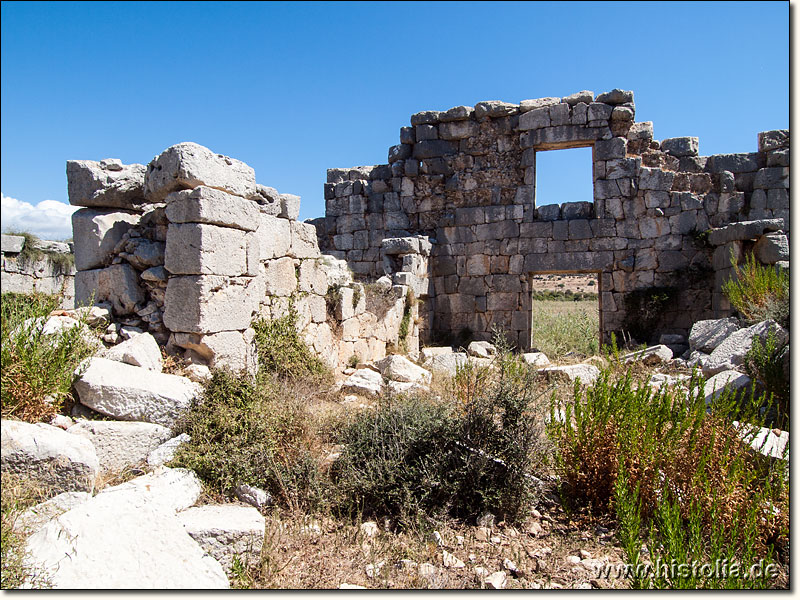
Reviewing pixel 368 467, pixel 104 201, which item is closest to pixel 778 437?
pixel 368 467

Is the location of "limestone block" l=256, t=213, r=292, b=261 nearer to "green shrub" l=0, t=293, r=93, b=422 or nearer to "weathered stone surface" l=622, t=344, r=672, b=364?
"green shrub" l=0, t=293, r=93, b=422

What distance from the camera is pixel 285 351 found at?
5906mm

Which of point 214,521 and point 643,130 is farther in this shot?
point 643,130

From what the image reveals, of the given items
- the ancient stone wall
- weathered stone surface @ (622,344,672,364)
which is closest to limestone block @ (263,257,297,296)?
weathered stone surface @ (622,344,672,364)

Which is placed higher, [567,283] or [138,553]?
[567,283]

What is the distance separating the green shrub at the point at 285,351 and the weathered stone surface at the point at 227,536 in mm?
2402

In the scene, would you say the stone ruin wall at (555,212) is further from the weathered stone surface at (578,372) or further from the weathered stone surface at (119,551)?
the weathered stone surface at (119,551)

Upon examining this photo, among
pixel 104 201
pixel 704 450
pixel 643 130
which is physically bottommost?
pixel 704 450

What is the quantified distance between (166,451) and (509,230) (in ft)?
29.1

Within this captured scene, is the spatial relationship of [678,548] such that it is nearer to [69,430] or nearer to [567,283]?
[69,430]

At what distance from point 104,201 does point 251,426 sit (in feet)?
10.1

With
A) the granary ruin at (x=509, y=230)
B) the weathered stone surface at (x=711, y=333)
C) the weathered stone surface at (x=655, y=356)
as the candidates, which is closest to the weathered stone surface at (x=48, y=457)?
the granary ruin at (x=509, y=230)

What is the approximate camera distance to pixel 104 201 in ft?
18.2

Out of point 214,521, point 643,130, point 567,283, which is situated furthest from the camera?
point 567,283
